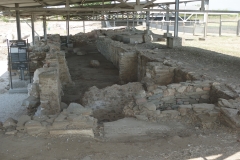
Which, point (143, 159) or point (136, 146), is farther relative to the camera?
point (136, 146)

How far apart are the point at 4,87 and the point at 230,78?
863cm

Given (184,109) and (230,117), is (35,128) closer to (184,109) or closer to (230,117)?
(184,109)

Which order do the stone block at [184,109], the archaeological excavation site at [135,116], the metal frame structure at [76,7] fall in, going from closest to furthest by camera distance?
the archaeological excavation site at [135,116] < the stone block at [184,109] < the metal frame structure at [76,7]

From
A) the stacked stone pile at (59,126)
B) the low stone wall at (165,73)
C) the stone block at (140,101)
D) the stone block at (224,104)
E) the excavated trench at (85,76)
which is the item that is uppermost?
the low stone wall at (165,73)

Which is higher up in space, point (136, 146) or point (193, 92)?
point (193, 92)

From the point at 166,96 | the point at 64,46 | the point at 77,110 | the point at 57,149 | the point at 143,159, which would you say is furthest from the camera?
the point at 64,46

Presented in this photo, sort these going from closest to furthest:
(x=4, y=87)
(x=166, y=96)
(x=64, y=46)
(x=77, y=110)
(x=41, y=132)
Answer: (x=41, y=132) < (x=77, y=110) < (x=166, y=96) < (x=4, y=87) < (x=64, y=46)

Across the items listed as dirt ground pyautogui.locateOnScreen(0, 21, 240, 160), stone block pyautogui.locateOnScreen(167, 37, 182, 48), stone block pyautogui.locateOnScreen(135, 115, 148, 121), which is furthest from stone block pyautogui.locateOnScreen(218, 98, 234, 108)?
stone block pyautogui.locateOnScreen(167, 37, 182, 48)

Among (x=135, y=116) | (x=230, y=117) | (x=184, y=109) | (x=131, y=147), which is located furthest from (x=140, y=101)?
(x=230, y=117)

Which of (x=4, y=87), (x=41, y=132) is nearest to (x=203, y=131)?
(x=41, y=132)

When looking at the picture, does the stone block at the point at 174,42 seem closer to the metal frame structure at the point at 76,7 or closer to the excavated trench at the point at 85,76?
the metal frame structure at the point at 76,7

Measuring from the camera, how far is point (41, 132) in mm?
4430

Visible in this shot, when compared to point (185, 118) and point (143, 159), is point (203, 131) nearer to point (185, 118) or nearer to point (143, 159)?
point (185, 118)

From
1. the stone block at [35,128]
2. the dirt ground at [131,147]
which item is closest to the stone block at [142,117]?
the dirt ground at [131,147]
